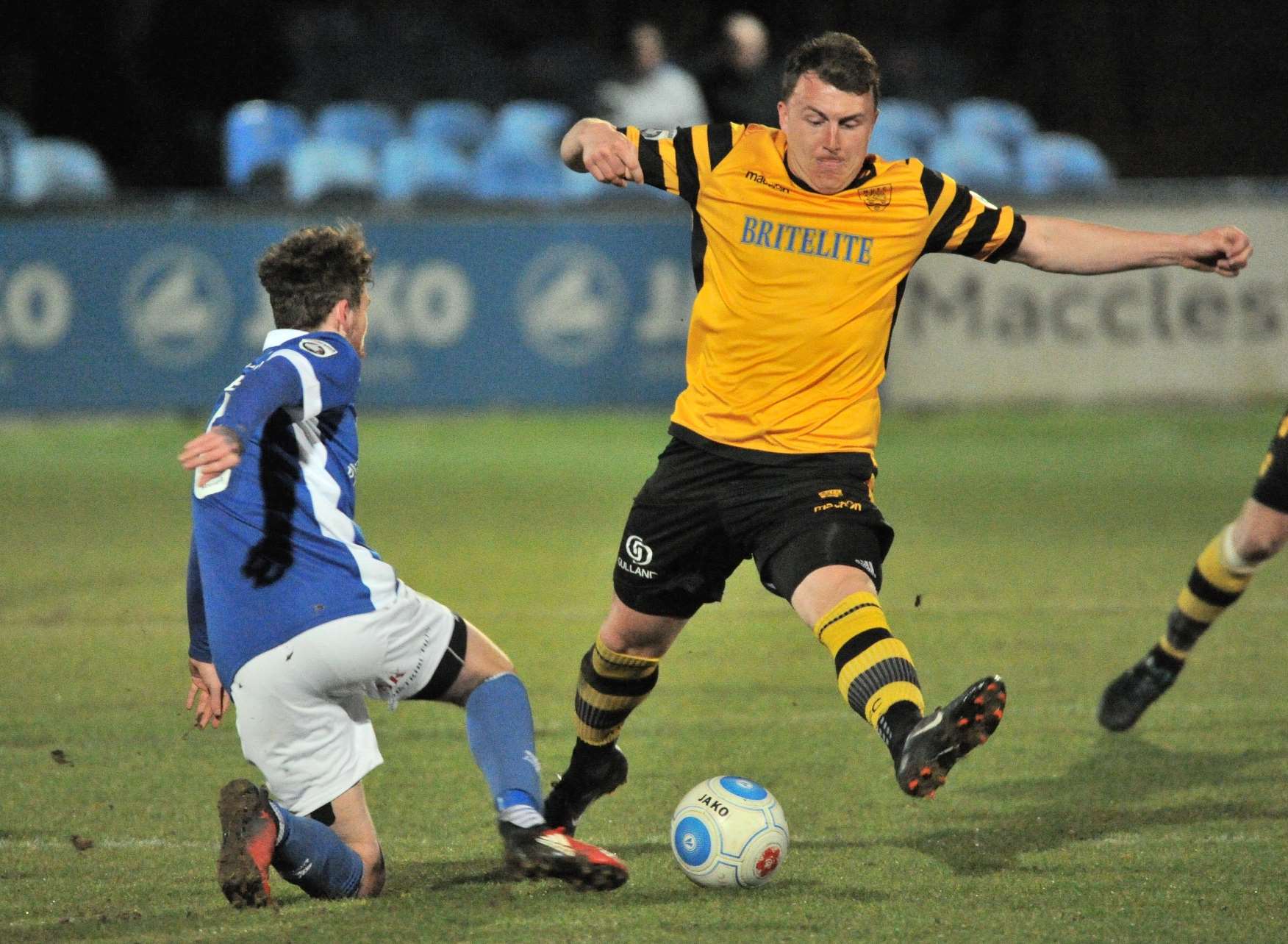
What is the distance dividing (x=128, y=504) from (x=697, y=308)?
24.3ft

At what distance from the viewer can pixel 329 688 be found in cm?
414

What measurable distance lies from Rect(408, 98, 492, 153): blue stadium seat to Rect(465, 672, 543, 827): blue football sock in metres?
13.6

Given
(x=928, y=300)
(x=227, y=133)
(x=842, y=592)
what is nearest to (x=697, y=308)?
(x=842, y=592)

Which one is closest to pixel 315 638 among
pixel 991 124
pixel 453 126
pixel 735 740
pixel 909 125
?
pixel 735 740

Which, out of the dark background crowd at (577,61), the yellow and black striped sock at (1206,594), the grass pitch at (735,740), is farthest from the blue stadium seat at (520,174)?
the yellow and black striped sock at (1206,594)

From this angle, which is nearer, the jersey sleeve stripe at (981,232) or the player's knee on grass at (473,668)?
the player's knee on grass at (473,668)

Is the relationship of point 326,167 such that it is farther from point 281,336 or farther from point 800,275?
point 281,336

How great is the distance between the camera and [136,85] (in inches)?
662

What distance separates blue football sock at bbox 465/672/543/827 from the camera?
4105 millimetres

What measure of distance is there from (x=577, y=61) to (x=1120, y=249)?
1400 centimetres

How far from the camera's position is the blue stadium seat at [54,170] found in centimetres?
1554

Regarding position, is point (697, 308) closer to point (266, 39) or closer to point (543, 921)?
point (543, 921)

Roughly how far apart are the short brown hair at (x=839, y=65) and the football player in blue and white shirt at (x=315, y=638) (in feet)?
4.05

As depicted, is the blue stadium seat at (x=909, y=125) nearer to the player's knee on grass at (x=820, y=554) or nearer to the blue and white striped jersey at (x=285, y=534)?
the player's knee on grass at (x=820, y=554)
